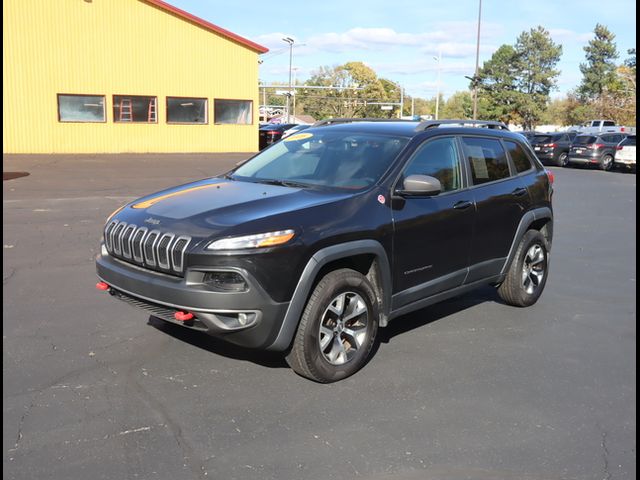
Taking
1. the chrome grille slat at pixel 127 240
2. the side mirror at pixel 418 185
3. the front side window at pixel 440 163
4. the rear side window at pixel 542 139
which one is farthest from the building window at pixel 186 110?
the side mirror at pixel 418 185

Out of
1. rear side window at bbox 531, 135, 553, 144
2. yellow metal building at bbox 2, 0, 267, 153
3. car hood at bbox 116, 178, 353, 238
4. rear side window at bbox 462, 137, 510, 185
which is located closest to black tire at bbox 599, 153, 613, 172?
rear side window at bbox 531, 135, 553, 144

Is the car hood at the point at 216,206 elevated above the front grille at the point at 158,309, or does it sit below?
above

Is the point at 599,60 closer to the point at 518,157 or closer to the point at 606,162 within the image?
the point at 606,162

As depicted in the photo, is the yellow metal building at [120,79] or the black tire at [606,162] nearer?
the yellow metal building at [120,79]

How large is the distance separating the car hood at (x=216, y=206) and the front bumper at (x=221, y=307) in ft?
1.06

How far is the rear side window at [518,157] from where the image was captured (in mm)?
6258

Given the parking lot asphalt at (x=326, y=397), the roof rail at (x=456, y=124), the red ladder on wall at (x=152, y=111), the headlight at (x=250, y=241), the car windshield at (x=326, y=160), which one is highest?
the red ladder on wall at (x=152, y=111)

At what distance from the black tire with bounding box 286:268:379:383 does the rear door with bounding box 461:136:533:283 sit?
138 centimetres

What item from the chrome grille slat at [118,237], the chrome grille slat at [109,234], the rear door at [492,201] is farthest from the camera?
the rear door at [492,201]

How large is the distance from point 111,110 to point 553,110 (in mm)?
73295

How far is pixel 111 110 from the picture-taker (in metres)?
28.8

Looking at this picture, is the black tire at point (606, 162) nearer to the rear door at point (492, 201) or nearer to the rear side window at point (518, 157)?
the rear side window at point (518, 157)

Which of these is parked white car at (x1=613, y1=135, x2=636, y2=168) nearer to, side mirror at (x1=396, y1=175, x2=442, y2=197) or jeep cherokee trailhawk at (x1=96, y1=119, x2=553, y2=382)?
jeep cherokee trailhawk at (x1=96, y1=119, x2=553, y2=382)

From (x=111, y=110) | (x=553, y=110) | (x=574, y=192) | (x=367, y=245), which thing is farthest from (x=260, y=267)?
(x=553, y=110)
